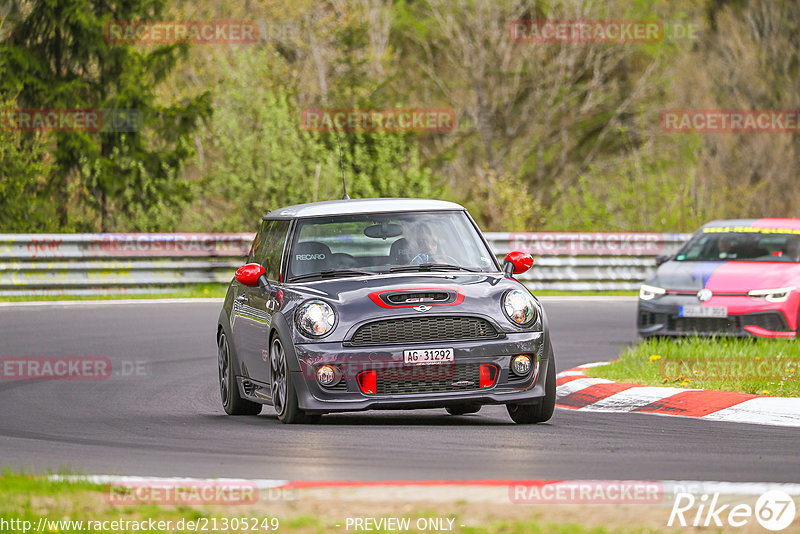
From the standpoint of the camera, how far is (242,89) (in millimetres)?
32656

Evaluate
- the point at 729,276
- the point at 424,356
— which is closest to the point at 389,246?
the point at 424,356

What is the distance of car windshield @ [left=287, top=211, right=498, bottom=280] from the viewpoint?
10.9m

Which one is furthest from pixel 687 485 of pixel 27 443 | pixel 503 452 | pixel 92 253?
pixel 92 253

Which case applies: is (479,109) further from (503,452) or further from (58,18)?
(503,452)

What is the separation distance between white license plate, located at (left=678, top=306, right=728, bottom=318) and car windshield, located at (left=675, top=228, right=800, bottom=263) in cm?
120

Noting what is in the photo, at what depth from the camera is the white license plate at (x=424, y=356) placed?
9.96 m

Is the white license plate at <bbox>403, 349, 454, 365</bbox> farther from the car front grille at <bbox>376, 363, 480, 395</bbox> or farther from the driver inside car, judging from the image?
the driver inside car

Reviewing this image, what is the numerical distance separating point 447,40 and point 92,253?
24.2 m

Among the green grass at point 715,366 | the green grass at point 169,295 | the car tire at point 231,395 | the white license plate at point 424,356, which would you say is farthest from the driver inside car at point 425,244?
the green grass at point 169,295

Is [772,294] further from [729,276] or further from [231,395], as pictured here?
[231,395]

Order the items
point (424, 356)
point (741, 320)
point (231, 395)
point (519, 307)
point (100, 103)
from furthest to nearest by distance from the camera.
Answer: point (100, 103) < point (741, 320) < point (231, 395) < point (519, 307) < point (424, 356)

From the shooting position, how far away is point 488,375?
33.2 feet

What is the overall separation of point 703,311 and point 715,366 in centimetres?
289

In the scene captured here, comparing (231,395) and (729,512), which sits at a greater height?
(729,512)
